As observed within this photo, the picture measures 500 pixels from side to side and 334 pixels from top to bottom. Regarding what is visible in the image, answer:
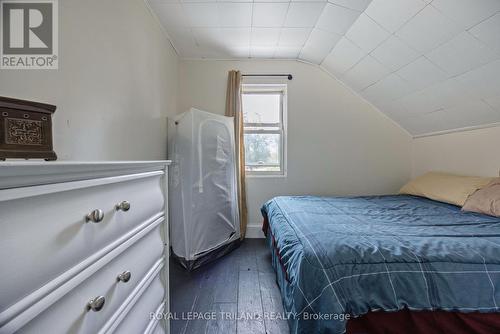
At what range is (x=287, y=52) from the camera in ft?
9.26

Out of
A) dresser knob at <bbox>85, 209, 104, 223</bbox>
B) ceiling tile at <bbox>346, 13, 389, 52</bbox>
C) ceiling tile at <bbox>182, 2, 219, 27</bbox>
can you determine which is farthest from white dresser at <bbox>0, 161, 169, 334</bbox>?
ceiling tile at <bbox>346, 13, 389, 52</bbox>

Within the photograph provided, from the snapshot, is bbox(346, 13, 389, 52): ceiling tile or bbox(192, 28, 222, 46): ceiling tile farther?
bbox(192, 28, 222, 46): ceiling tile

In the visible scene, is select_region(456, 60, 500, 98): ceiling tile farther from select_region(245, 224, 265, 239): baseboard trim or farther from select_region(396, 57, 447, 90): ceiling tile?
select_region(245, 224, 265, 239): baseboard trim

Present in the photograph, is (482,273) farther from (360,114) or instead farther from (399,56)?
(360,114)

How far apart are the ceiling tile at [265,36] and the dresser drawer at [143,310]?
239 centimetres

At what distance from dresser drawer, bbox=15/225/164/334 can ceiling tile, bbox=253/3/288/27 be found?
2.06 metres

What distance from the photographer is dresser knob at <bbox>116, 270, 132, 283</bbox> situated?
682 millimetres

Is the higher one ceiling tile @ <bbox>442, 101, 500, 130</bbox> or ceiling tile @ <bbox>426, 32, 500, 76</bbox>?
ceiling tile @ <bbox>426, 32, 500, 76</bbox>

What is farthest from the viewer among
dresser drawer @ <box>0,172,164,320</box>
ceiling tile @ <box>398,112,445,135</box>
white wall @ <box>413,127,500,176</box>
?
ceiling tile @ <box>398,112,445,135</box>

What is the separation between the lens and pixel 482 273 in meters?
1.06

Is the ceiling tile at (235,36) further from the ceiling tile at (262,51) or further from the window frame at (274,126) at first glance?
the window frame at (274,126)

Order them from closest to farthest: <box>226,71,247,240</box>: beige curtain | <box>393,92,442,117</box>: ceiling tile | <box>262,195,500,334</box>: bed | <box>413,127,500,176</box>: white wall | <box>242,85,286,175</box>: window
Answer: <box>262,195,500,334</box>: bed
<box>413,127,500,176</box>: white wall
<box>393,92,442,117</box>: ceiling tile
<box>226,71,247,240</box>: beige curtain
<box>242,85,286,175</box>: window

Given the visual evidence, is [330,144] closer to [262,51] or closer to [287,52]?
[287,52]

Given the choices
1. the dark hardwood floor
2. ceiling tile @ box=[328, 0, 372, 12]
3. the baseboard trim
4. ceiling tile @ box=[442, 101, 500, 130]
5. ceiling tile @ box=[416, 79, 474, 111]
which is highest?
ceiling tile @ box=[328, 0, 372, 12]
